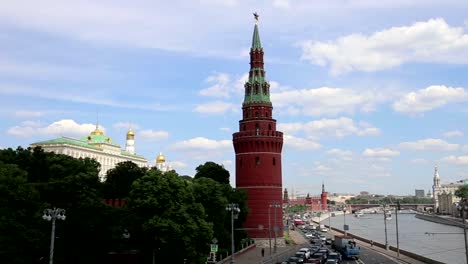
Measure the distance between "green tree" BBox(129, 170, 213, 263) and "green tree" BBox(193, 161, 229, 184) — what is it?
44904 mm

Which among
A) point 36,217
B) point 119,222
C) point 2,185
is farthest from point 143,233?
point 2,185

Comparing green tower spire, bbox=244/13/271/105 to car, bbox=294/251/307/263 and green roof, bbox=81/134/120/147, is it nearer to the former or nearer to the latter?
car, bbox=294/251/307/263

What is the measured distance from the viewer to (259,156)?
95875 mm

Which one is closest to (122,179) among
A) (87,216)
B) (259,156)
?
(259,156)

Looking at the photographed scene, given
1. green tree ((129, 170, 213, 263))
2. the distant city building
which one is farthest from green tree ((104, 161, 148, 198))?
the distant city building

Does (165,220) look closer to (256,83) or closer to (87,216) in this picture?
(87,216)

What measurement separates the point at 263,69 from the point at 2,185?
64.4 metres

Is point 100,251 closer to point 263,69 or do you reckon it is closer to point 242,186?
point 242,186

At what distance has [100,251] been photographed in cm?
5028

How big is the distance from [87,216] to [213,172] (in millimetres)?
53475

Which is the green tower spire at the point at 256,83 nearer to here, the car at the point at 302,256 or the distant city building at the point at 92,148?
the car at the point at 302,256

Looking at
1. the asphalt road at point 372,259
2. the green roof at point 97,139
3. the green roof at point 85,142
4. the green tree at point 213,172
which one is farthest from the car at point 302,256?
the green roof at point 97,139

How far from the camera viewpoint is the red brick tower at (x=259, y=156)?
313ft

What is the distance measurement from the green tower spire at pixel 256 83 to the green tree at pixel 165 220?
46907 millimetres
